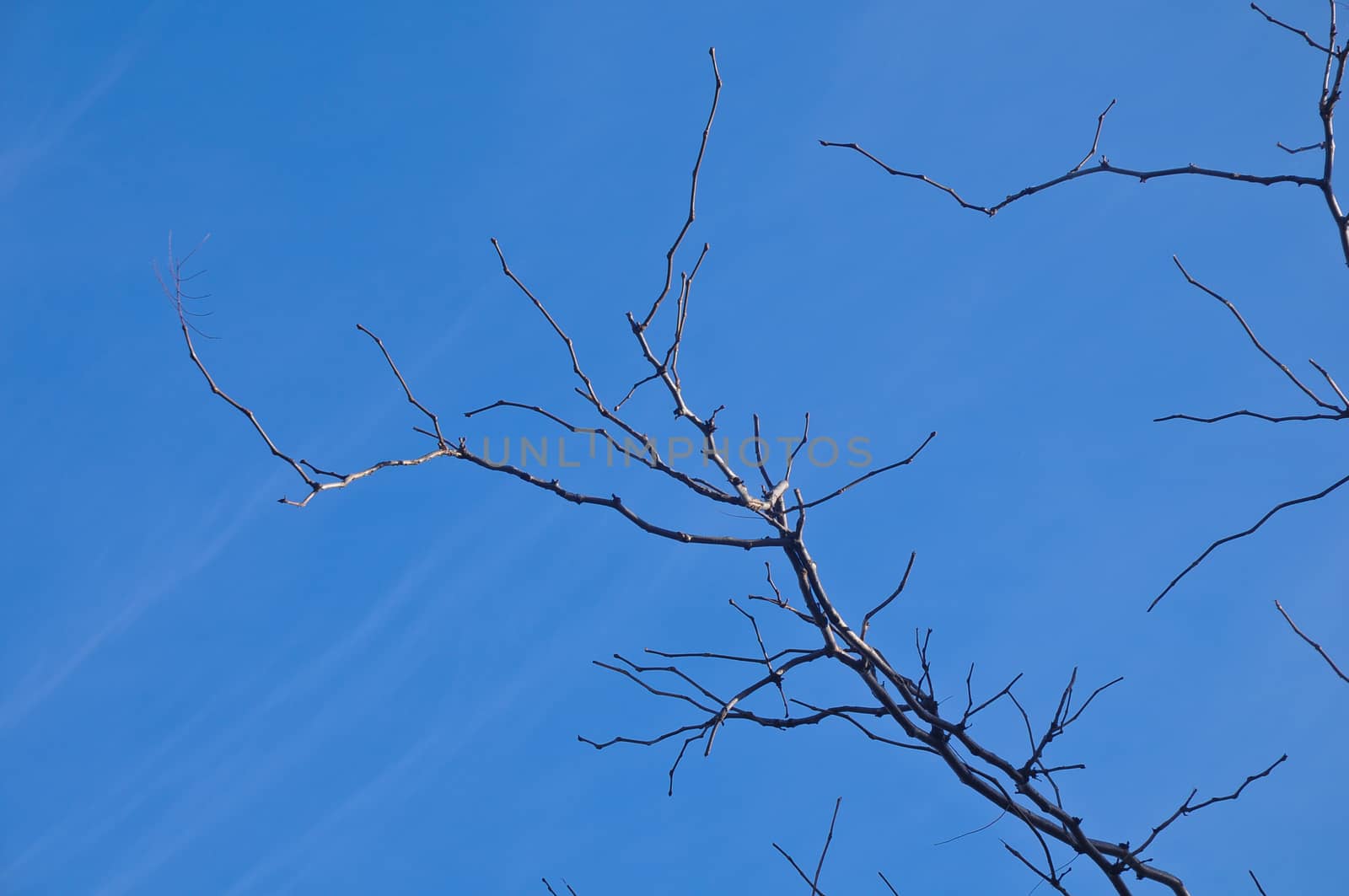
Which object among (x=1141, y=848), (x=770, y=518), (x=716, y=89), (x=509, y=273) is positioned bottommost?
(x=1141, y=848)

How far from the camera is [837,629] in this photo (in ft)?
9.09

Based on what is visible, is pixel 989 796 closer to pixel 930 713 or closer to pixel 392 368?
pixel 930 713

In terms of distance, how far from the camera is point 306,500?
2.54 metres

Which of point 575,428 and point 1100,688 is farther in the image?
point 1100,688

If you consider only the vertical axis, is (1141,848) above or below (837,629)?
below

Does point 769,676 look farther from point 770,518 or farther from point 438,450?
point 438,450

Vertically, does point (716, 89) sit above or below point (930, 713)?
above

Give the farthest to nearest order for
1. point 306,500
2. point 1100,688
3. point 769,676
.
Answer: point 1100,688, point 769,676, point 306,500

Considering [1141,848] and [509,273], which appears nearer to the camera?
[1141,848]

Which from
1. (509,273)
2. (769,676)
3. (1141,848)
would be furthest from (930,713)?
(509,273)

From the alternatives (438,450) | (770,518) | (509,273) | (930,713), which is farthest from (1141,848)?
(509,273)

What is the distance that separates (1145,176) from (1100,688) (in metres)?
1.46

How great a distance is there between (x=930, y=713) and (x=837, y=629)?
32 cm

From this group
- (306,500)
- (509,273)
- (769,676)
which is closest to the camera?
(306,500)
